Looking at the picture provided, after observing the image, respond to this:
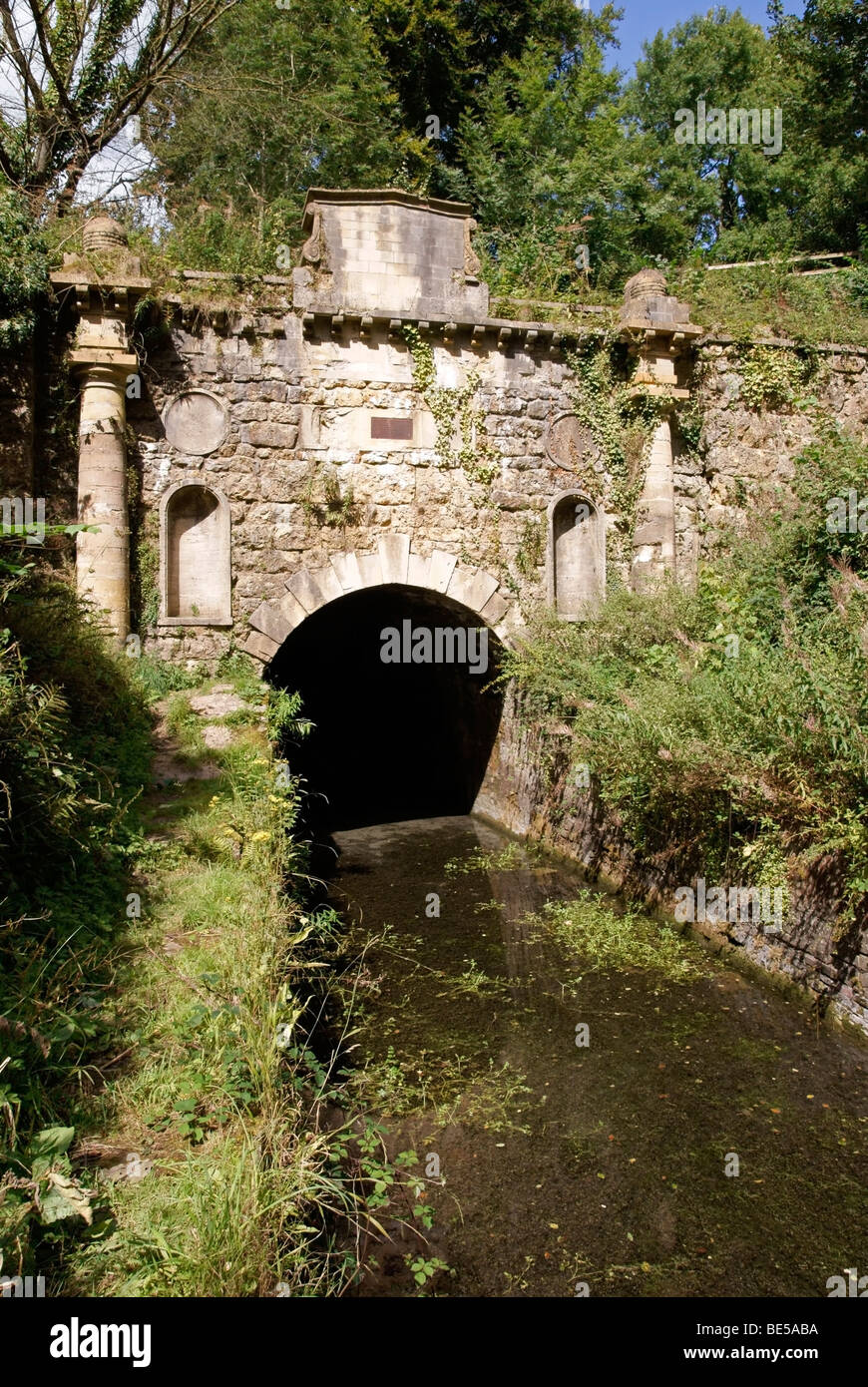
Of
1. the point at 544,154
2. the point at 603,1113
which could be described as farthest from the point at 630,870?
the point at 544,154

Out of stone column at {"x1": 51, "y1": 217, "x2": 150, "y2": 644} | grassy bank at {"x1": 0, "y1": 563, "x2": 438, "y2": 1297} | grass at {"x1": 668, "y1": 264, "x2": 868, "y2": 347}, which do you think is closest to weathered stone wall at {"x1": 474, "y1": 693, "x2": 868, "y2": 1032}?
grassy bank at {"x1": 0, "y1": 563, "x2": 438, "y2": 1297}

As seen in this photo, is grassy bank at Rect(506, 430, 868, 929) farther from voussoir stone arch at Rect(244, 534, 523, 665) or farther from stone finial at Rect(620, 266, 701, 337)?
stone finial at Rect(620, 266, 701, 337)

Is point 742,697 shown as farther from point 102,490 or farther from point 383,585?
point 102,490

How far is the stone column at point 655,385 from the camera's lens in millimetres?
10688

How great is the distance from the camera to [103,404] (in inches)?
359

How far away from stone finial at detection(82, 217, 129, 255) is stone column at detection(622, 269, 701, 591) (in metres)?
6.02

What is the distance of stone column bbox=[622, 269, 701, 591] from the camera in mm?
10688

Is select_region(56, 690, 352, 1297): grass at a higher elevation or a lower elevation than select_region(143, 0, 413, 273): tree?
lower

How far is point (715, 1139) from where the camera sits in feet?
15.0

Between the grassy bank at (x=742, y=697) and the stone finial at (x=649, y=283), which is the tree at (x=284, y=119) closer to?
the stone finial at (x=649, y=283)

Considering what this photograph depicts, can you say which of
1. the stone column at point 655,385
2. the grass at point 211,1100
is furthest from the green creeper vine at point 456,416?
the grass at point 211,1100

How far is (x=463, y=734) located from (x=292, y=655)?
4414 millimetres

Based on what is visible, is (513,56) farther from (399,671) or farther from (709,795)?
(709,795)

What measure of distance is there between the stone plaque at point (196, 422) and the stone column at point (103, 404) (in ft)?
2.03
